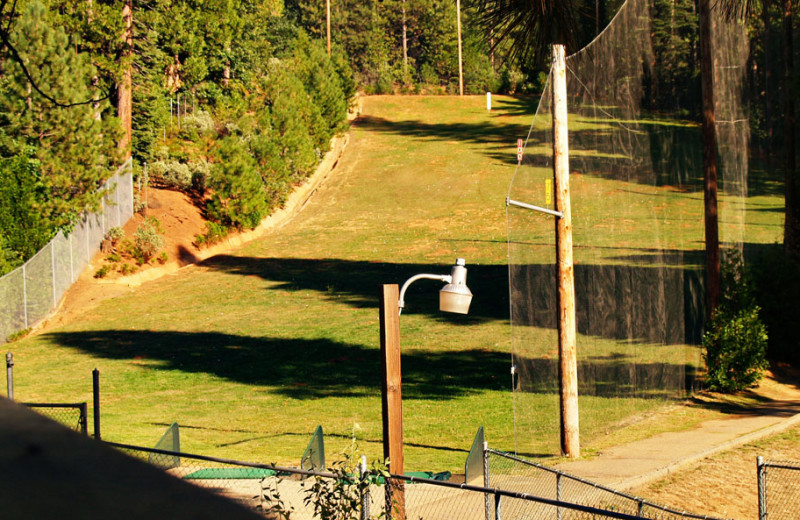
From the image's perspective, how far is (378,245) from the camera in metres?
35.3

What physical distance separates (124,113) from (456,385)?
19992 mm

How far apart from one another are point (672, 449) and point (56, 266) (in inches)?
815

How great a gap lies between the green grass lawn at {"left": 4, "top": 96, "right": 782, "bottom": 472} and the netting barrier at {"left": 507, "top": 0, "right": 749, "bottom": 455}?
0.13 metres

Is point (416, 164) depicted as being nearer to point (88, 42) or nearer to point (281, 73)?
point (281, 73)

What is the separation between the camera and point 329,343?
23312 mm

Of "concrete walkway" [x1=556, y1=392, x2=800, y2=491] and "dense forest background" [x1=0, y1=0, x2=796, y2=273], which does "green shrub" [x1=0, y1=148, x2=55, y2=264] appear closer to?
"dense forest background" [x1=0, y1=0, x2=796, y2=273]

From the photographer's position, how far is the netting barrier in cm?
1306

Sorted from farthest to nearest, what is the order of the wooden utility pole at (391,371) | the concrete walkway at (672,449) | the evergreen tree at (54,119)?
A: the evergreen tree at (54,119), the concrete walkway at (672,449), the wooden utility pole at (391,371)

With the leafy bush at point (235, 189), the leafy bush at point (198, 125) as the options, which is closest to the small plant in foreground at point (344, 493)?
the leafy bush at point (235, 189)

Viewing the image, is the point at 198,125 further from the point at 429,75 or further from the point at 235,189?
the point at 429,75

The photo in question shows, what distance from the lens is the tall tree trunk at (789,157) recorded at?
73.3 feet

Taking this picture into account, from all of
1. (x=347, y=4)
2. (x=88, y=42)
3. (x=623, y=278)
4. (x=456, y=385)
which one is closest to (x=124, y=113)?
(x=88, y=42)

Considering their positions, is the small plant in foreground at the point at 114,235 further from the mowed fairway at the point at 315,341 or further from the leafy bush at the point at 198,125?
the leafy bush at the point at 198,125

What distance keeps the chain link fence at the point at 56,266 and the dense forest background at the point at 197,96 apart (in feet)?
1.82
